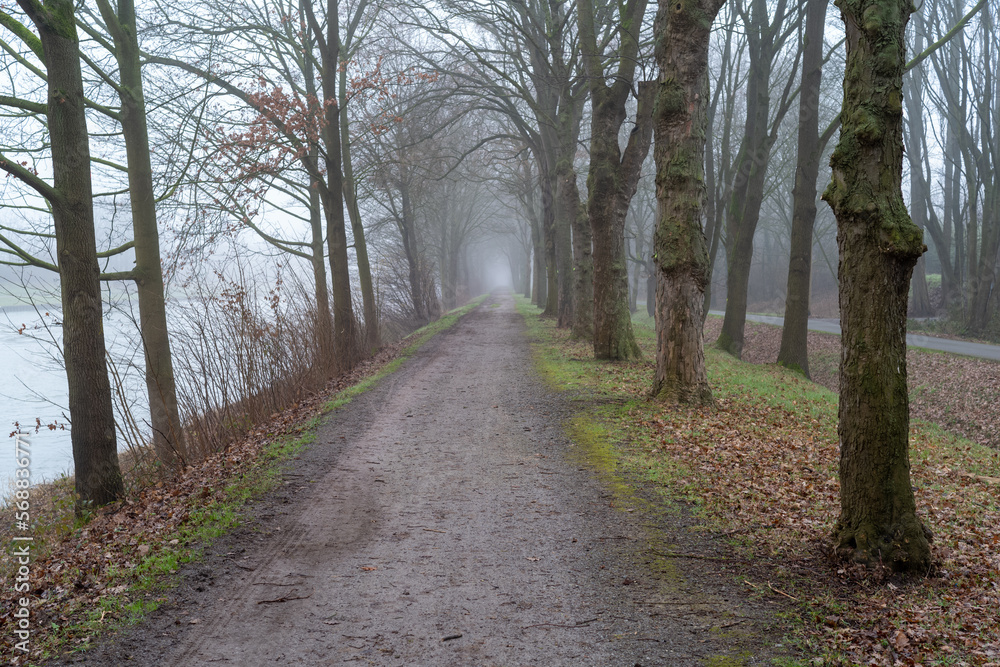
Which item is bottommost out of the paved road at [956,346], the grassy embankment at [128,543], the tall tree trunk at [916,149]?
the paved road at [956,346]

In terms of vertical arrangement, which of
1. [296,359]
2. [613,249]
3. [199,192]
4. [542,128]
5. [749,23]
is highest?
[749,23]

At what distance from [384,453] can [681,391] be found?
4097 millimetres

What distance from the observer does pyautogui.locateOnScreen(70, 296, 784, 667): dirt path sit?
3.32 metres

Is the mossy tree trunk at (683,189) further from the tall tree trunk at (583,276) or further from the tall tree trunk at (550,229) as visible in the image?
the tall tree trunk at (550,229)

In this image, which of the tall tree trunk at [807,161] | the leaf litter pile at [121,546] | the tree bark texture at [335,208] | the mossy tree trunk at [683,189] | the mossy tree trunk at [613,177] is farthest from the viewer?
the tree bark texture at [335,208]

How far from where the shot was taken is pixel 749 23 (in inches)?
627

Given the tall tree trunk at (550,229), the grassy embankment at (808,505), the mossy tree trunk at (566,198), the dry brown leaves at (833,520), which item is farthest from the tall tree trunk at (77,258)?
the tall tree trunk at (550,229)

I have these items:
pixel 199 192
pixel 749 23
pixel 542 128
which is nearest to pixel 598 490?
pixel 199 192

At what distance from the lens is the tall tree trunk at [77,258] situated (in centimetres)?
570

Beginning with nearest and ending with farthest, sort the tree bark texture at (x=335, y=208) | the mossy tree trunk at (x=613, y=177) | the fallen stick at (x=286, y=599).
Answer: the fallen stick at (x=286, y=599) → the mossy tree trunk at (x=613, y=177) → the tree bark texture at (x=335, y=208)

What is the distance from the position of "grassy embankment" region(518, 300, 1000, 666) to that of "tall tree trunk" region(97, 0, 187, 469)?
609 cm

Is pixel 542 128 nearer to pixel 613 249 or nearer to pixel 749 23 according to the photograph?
pixel 749 23

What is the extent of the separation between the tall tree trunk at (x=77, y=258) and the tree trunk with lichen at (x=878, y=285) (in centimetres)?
622

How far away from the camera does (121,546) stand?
4621 millimetres
